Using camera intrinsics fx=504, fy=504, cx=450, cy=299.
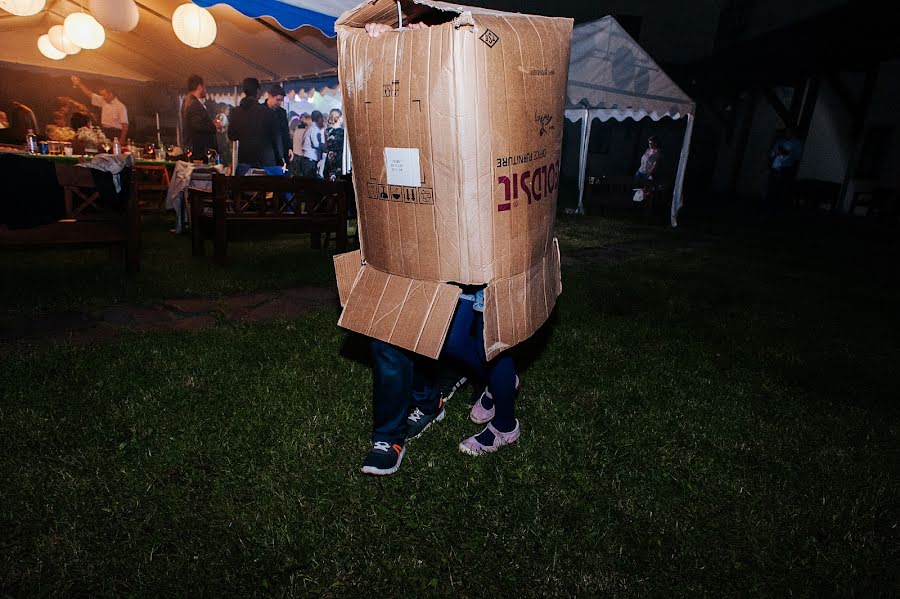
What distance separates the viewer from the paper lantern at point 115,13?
7023 mm

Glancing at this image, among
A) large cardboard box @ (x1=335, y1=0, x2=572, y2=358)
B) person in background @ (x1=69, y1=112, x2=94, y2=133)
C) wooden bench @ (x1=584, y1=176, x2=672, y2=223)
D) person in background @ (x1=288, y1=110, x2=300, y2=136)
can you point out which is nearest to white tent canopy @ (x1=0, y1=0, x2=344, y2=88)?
person in background @ (x1=288, y1=110, x2=300, y2=136)

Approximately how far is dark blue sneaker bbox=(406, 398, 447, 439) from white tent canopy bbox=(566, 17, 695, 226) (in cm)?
962

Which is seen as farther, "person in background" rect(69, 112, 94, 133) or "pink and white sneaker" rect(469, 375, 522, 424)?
"person in background" rect(69, 112, 94, 133)

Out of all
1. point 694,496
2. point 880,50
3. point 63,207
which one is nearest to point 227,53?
point 63,207

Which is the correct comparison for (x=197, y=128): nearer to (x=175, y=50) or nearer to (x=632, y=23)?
(x=175, y=50)

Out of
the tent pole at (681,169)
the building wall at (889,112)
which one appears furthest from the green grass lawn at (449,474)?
the building wall at (889,112)

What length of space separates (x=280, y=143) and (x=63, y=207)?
12.9ft

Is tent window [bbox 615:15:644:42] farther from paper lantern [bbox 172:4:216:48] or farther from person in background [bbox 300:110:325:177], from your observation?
paper lantern [bbox 172:4:216:48]

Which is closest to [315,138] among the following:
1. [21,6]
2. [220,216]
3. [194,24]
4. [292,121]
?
[292,121]

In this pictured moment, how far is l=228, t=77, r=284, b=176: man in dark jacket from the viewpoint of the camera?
7.61 m

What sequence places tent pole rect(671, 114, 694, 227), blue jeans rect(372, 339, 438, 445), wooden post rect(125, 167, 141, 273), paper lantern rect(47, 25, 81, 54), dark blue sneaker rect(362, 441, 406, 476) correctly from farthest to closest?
1. tent pole rect(671, 114, 694, 227)
2. paper lantern rect(47, 25, 81, 54)
3. wooden post rect(125, 167, 141, 273)
4. dark blue sneaker rect(362, 441, 406, 476)
5. blue jeans rect(372, 339, 438, 445)

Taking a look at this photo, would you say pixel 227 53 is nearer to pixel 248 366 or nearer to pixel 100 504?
pixel 248 366

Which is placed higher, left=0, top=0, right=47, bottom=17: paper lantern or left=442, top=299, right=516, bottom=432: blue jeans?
left=0, top=0, right=47, bottom=17: paper lantern

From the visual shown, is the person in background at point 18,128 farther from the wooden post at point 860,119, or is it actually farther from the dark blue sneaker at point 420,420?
the wooden post at point 860,119
